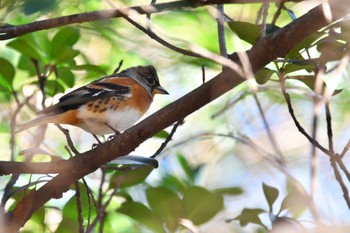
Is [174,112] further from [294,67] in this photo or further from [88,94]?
[88,94]

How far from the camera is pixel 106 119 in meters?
3.70

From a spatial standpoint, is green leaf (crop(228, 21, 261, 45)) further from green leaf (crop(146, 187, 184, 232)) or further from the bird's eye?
the bird's eye

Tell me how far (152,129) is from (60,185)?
1.54 feet

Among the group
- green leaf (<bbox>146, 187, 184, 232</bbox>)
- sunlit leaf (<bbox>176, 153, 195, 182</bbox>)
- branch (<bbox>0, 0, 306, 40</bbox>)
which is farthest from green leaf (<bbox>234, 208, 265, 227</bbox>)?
branch (<bbox>0, 0, 306, 40</bbox>)

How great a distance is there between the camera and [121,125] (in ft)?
12.3

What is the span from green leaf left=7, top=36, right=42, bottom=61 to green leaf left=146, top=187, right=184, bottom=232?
36.1 inches

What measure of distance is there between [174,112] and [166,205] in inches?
21.0

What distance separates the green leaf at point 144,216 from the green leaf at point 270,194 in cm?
40

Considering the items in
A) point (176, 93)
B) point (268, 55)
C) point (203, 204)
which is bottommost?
point (203, 204)

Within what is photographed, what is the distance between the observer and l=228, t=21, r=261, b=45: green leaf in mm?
2383

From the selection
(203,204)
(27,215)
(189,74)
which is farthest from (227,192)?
(189,74)

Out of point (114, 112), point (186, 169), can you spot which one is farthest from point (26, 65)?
point (186, 169)

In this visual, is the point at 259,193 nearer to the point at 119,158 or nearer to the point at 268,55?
the point at 119,158

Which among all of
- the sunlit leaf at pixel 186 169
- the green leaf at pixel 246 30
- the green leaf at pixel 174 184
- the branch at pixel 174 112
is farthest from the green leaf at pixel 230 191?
the green leaf at pixel 246 30
